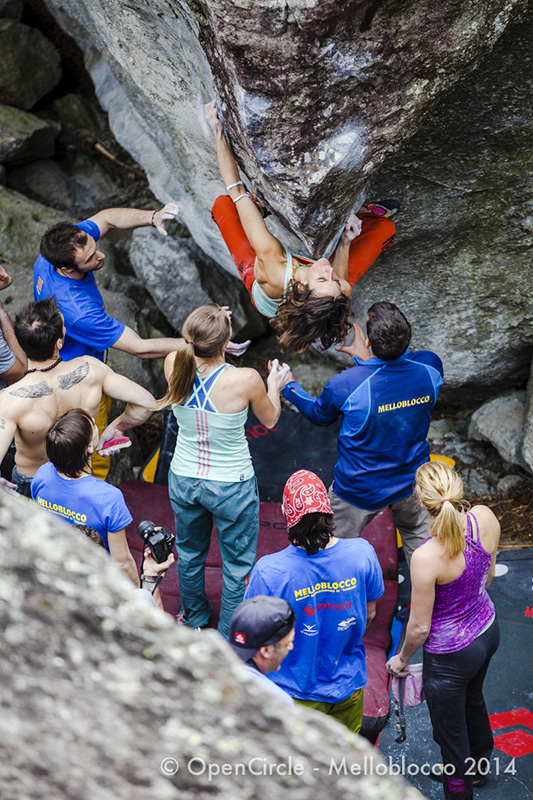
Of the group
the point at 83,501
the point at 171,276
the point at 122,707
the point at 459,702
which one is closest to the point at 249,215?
the point at 83,501

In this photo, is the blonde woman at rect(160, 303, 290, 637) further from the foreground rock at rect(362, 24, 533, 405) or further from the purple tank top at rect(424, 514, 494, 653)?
the foreground rock at rect(362, 24, 533, 405)

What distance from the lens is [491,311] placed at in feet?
17.0

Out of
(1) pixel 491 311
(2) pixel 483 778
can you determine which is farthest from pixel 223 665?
(1) pixel 491 311

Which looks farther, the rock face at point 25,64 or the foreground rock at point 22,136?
the rock face at point 25,64

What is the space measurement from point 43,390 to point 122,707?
2.83 m

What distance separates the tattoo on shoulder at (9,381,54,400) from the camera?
349 cm

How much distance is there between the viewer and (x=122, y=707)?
93cm

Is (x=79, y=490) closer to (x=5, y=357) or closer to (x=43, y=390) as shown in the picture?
(x=43, y=390)

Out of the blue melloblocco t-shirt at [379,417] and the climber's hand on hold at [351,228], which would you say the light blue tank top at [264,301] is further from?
the blue melloblocco t-shirt at [379,417]

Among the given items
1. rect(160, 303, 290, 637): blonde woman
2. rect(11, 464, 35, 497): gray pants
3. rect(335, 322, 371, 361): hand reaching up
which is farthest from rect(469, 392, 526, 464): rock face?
rect(11, 464, 35, 497): gray pants

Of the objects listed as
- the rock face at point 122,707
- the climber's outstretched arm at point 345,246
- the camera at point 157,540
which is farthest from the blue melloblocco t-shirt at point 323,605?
the climber's outstretched arm at point 345,246

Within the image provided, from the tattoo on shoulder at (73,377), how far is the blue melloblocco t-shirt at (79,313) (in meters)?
0.57

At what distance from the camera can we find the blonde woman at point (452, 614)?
8.54 feet

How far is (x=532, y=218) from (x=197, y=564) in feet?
10.3
